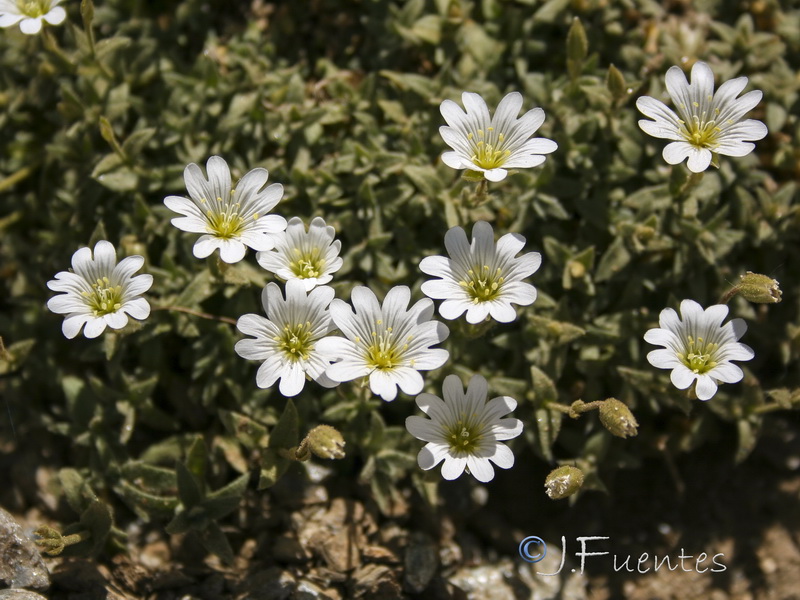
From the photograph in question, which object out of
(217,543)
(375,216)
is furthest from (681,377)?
(217,543)

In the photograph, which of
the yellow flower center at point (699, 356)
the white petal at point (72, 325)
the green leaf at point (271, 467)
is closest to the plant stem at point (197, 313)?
the white petal at point (72, 325)

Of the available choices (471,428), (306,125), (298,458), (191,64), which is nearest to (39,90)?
(191,64)

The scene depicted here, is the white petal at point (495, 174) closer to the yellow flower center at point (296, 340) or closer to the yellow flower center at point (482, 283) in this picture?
the yellow flower center at point (482, 283)

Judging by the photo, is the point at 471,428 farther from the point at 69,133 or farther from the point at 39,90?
the point at 39,90

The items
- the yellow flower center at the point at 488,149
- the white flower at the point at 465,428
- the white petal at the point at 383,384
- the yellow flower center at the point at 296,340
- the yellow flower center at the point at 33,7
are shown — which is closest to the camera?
the white petal at the point at 383,384

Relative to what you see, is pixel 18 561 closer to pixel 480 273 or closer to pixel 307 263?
pixel 307 263

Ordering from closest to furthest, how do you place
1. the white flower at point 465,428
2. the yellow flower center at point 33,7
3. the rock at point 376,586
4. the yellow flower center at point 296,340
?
the white flower at point 465,428 → the yellow flower center at point 296,340 → the rock at point 376,586 → the yellow flower center at point 33,7

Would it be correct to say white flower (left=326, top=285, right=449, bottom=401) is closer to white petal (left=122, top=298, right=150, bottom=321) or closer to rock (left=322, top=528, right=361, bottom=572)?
white petal (left=122, top=298, right=150, bottom=321)
